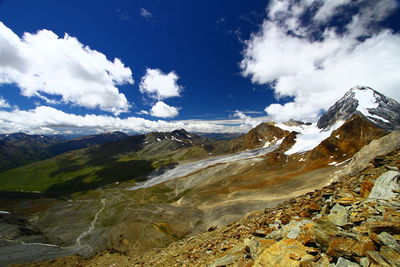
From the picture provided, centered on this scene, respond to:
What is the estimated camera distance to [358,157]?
6488 cm

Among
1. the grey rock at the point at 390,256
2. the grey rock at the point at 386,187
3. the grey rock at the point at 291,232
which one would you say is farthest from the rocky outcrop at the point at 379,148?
the grey rock at the point at 390,256

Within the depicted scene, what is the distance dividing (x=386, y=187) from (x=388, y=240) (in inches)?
372

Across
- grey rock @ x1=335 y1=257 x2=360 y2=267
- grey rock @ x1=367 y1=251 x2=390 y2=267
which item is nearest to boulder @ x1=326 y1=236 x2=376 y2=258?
grey rock @ x1=367 y1=251 x2=390 y2=267

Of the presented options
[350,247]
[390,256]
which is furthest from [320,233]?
[390,256]

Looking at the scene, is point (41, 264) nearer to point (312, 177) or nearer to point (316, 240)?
point (316, 240)

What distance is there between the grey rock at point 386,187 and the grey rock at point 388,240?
7350mm

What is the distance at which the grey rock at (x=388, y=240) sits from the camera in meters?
8.22

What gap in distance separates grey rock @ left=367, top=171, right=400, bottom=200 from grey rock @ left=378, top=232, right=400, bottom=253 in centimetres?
735

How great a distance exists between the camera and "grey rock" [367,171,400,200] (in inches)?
578

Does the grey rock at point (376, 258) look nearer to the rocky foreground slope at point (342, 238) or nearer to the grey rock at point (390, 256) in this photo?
the rocky foreground slope at point (342, 238)

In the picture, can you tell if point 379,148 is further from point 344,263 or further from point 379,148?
point 344,263

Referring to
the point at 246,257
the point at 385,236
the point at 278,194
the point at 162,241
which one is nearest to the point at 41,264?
the point at 162,241

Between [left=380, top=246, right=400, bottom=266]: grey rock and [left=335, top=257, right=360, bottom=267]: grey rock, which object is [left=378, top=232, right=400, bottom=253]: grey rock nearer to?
[left=380, top=246, right=400, bottom=266]: grey rock

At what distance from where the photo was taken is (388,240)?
850cm
